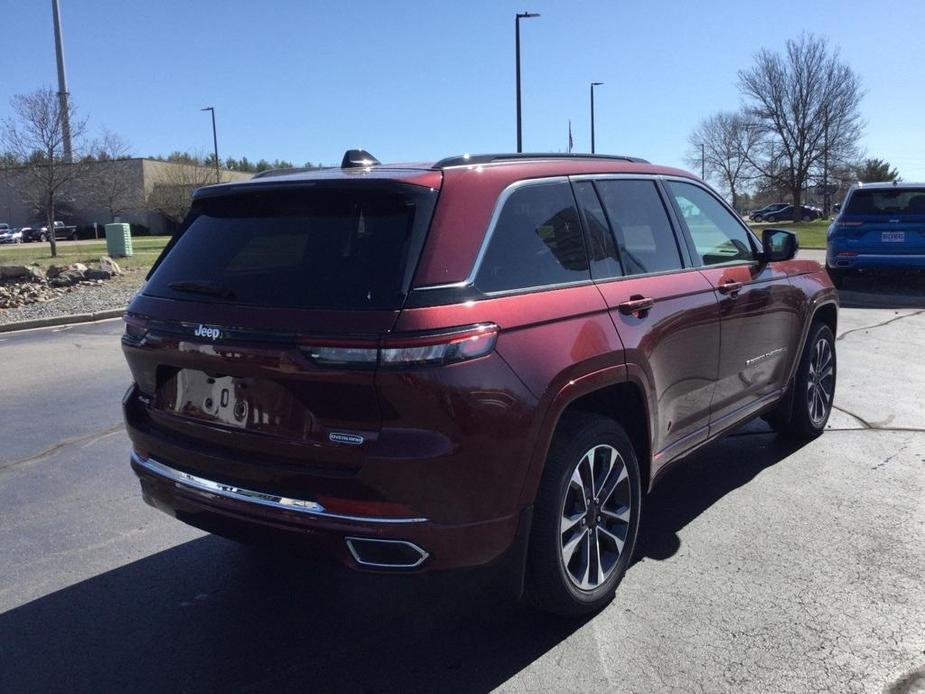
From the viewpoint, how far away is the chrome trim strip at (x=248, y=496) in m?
2.73

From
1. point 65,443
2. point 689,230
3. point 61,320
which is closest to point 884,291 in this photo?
point 689,230

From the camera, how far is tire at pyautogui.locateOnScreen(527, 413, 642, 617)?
306cm

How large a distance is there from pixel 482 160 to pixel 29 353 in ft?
30.3

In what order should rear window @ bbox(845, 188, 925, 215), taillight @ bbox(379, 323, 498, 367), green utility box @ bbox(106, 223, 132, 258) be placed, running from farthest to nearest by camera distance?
green utility box @ bbox(106, 223, 132, 258) < rear window @ bbox(845, 188, 925, 215) < taillight @ bbox(379, 323, 498, 367)

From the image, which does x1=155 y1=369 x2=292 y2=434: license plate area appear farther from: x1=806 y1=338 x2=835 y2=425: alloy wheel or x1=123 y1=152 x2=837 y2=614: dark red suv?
x1=806 y1=338 x2=835 y2=425: alloy wheel

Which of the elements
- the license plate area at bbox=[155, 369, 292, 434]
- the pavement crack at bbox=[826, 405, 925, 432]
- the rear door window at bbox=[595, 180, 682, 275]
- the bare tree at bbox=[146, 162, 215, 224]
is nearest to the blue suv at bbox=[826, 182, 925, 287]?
the pavement crack at bbox=[826, 405, 925, 432]

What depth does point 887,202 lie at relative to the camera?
12984 mm

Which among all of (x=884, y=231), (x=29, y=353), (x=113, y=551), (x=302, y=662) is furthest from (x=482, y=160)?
(x=884, y=231)

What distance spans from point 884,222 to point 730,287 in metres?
10.0

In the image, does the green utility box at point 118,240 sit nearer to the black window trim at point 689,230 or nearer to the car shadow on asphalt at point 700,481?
the car shadow on asphalt at point 700,481

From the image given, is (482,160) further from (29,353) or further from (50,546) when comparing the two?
(29,353)

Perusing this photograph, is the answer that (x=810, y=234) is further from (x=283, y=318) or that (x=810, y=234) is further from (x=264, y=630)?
(x=283, y=318)

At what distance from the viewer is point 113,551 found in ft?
13.6

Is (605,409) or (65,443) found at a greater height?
(605,409)
